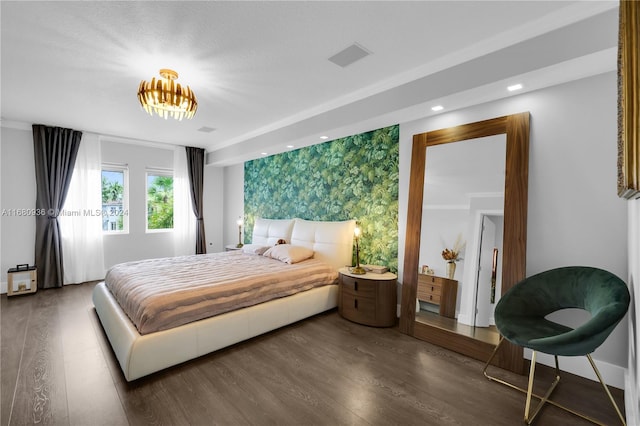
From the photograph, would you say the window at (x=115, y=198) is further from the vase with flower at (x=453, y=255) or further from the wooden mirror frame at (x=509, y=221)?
the vase with flower at (x=453, y=255)

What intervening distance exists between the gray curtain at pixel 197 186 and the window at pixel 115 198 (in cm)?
116

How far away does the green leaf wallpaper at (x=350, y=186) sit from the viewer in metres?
3.50

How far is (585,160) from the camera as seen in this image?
223 centimetres

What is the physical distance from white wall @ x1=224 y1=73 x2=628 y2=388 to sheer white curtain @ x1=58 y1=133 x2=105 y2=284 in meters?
6.01

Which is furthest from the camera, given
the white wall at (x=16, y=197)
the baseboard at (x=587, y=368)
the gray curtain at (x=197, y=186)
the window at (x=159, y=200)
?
the gray curtain at (x=197, y=186)

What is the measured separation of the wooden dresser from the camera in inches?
110

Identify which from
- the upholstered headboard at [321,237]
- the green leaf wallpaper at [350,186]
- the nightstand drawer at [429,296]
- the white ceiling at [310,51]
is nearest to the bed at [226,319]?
the upholstered headboard at [321,237]

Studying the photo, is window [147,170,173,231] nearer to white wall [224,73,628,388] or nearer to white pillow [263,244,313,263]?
white pillow [263,244,313,263]

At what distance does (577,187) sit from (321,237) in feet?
9.03

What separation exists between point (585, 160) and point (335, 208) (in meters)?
2.68

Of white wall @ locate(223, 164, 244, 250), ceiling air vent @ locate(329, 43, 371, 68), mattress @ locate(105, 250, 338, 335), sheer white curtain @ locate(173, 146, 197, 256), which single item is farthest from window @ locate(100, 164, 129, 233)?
ceiling air vent @ locate(329, 43, 371, 68)

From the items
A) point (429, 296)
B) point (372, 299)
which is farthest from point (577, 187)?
point (372, 299)

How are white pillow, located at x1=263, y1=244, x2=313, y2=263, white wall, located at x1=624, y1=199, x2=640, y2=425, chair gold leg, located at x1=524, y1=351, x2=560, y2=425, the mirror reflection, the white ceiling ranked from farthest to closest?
white pillow, located at x1=263, y1=244, x2=313, y2=263, the mirror reflection, the white ceiling, chair gold leg, located at x1=524, y1=351, x2=560, y2=425, white wall, located at x1=624, y1=199, x2=640, y2=425

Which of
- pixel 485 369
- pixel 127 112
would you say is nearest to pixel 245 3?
pixel 127 112
